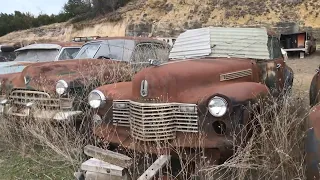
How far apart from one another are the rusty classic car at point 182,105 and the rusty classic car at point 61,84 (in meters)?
0.86

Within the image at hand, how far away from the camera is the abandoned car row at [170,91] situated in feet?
13.6

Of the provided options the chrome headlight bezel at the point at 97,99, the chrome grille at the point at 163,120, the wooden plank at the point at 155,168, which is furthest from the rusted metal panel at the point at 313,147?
the chrome headlight bezel at the point at 97,99

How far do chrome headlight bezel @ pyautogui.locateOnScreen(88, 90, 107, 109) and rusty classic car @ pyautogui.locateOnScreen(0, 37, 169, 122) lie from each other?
0.63 metres

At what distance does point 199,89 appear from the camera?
454 cm

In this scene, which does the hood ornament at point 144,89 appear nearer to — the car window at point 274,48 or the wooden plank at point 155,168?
the wooden plank at point 155,168

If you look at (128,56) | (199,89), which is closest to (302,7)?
(128,56)

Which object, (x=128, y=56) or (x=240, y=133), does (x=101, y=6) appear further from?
(x=240, y=133)

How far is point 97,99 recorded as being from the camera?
5137mm

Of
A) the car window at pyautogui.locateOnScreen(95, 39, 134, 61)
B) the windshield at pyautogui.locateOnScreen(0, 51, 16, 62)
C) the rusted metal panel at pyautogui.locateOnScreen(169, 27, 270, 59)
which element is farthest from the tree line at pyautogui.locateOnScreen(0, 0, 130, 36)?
the rusted metal panel at pyautogui.locateOnScreen(169, 27, 270, 59)

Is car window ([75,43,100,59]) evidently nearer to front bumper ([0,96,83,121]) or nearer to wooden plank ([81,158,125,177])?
front bumper ([0,96,83,121])

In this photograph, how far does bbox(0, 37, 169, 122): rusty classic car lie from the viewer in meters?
5.91

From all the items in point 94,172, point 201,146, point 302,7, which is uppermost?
point 302,7

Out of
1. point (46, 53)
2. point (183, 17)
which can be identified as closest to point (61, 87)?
point (46, 53)

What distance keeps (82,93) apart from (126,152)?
1.76 metres
